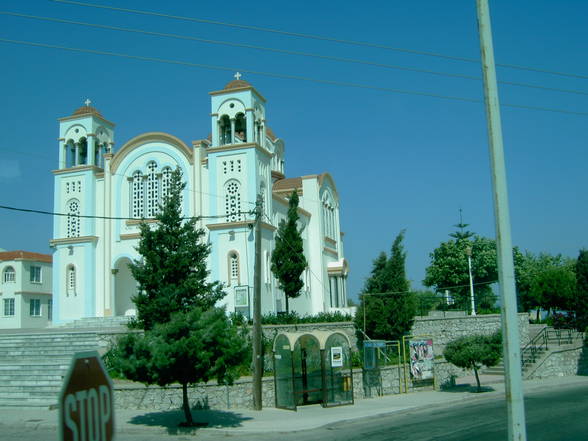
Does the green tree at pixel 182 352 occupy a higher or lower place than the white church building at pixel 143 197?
lower

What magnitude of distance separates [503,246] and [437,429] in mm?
9217

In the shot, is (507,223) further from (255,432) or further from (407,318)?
(407,318)

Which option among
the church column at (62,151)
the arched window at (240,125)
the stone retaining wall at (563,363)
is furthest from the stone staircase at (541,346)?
the church column at (62,151)

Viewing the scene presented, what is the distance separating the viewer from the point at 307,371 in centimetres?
2091

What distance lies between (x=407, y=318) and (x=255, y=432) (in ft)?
48.3

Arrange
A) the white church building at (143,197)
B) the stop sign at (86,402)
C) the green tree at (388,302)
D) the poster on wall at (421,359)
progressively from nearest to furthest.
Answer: the stop sign at (86,402) → the poster on wall at (421,359) → the green tree at (388,302) → the white church building at (143,197)

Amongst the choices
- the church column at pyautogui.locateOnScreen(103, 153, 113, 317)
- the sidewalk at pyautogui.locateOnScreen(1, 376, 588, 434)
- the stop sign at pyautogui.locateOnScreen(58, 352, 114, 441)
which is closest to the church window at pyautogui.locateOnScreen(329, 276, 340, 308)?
the church column at pyautogui.locateOnScreen(103, 153, 113, 317)

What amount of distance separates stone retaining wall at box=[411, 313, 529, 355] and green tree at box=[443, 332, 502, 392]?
778 centimetres

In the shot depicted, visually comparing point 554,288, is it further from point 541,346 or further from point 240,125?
point 240,125

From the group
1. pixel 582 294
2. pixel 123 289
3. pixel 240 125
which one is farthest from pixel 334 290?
pixel 582 294

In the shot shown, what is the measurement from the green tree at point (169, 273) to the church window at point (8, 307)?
29106 millimetres

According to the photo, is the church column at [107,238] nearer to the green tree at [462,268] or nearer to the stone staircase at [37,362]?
the stone staircase at [37,362]

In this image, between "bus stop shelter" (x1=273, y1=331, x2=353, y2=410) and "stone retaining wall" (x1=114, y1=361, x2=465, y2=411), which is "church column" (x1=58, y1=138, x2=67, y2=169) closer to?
"stone retaining wall" (x1=114, y1=361, x2=465, y2=411)

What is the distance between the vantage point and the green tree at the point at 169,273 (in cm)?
2145
